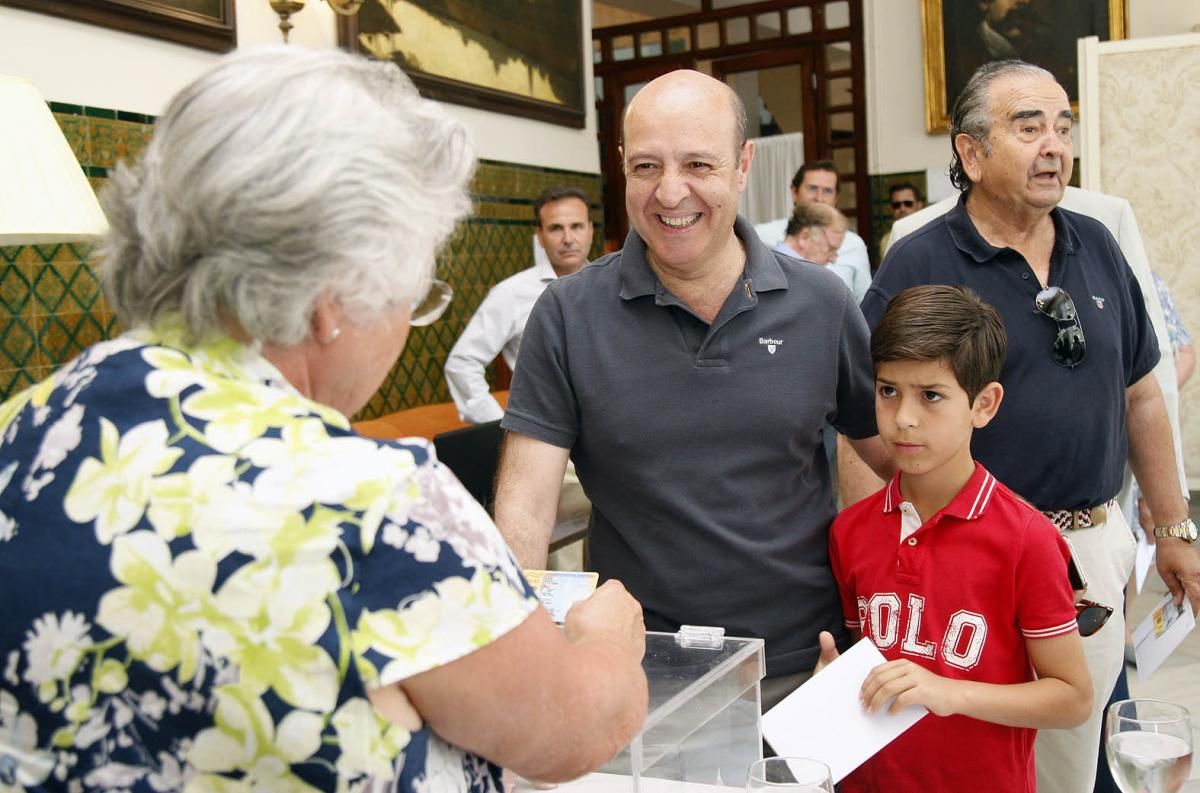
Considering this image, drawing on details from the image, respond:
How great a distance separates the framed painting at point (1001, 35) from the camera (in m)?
9.44

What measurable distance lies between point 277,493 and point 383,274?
248mm

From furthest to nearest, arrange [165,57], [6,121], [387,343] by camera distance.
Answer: [165,57] → [6,121] → [387,343]

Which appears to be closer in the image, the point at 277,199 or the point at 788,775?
the point at 277,199

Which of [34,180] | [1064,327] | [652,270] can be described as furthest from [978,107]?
[34,180]

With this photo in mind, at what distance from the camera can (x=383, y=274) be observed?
118cm

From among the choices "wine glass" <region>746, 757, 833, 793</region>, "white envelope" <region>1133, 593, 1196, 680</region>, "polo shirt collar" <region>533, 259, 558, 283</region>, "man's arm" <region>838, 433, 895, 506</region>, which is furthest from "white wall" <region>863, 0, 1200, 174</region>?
→ "wine glass" <region>746, 757, 833, 793</region>

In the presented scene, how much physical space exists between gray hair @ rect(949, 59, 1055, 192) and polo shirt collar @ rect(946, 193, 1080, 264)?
0.39 feet

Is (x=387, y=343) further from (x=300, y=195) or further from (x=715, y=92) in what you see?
(x=715, y=92)

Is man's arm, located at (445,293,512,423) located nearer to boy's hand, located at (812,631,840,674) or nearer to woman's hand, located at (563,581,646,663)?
boy's hand, located at (812,631,840,674)

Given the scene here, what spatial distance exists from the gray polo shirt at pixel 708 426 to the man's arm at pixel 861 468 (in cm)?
14

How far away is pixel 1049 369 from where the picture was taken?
8.82 ft

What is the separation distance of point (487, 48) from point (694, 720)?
5741 millimetres

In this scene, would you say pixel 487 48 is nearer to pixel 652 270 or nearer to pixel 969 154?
pixel 969 154

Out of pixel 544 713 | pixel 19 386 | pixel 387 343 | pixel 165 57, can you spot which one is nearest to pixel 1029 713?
pixel 544 713
